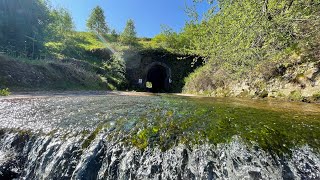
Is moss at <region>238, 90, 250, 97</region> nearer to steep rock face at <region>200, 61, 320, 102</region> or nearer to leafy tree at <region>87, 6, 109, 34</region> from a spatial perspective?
steep rock face at <region>200, 61, 320, 102</region>

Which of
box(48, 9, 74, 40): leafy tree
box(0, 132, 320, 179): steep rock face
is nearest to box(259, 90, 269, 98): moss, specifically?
box(0, 132, 320, 179): steep rock face

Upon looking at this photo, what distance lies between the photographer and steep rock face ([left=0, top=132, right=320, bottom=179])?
372 centimetres

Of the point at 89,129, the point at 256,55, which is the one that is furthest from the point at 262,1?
the point at 89,129

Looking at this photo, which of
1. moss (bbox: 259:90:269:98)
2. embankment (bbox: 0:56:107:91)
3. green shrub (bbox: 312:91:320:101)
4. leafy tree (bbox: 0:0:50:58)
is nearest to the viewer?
green shrub (bbox: 312:91:320:101)

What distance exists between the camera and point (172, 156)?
4055 mm

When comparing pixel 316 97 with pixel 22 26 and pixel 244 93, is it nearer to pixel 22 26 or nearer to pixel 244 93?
pixel 244 93

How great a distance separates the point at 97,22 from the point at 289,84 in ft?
183

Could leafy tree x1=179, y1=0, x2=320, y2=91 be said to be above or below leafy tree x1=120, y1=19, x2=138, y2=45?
below

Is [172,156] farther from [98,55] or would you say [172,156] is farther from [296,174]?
[98,55]

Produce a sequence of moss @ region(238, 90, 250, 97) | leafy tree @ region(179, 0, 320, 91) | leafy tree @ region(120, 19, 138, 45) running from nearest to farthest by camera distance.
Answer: leafy tree @ region(179, 0, 320, 91)
moss @ region(238, 90, 250, 97)
leafy tree @ region(120, 19, 138, 45)

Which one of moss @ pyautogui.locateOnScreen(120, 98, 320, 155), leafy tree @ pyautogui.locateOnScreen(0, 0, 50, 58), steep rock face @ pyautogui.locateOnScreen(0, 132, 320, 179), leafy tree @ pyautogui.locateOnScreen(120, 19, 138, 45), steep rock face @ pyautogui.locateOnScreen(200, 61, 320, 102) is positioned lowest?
steep rock face @ pyautogui.locateOnScreen(0, 132, 320, 179)

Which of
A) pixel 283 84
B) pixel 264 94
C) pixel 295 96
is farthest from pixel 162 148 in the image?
pixel 264 94

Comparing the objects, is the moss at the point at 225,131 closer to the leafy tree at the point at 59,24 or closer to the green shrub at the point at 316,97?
the green shrub at the point at 316,97

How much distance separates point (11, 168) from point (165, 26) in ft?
126
